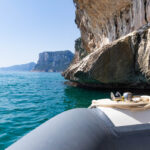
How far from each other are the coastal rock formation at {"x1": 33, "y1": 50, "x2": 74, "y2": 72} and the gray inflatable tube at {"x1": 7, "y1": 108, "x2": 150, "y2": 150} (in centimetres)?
16854

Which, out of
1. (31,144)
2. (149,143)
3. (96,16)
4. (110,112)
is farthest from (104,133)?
(96,16)

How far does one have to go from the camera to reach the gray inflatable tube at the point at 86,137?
1276 millimetres

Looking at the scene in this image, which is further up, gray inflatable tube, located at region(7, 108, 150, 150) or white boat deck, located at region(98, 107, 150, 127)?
white boat deck, located at region(98, 107, 150, 127)

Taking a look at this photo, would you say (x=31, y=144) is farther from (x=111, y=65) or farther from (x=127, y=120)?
(x=111, y=65)

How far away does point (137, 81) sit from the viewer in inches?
421

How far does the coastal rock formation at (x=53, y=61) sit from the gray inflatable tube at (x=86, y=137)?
6636 inches

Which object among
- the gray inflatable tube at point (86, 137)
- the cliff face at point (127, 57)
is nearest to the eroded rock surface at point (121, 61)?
the cliff face at point (127, 57)

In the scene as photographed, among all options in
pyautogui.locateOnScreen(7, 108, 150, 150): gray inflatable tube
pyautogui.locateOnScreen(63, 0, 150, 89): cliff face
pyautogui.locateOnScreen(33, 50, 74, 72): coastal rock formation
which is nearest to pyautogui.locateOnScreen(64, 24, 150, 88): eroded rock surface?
pyautogui.locateOnScreen(63, 0, 150, 89): cliff face

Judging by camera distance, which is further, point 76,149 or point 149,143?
point 149,143

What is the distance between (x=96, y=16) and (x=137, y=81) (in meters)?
13.9

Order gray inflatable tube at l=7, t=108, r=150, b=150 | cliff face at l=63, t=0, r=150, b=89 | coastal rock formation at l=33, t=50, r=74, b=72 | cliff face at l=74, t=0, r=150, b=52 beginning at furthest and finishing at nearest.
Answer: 1. coastal rock formation at l=33, t=50, r=74, b=72
2. cliff face at l=74, t=0, r=150, b=52
3. cliff face at l=63, t=0, r=150, b=89
4. gray inflatable tube at l=7, t=108, r=150, b=150

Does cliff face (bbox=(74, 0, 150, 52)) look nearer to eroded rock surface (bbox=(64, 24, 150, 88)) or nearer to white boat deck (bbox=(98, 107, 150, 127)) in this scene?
eroded rock surface (bbox=(64, 24, 150, 88))

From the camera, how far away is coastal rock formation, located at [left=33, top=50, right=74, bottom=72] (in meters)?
Answer: 174

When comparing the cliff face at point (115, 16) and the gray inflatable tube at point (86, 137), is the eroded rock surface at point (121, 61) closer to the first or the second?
the cliff face at point (115, 16)
